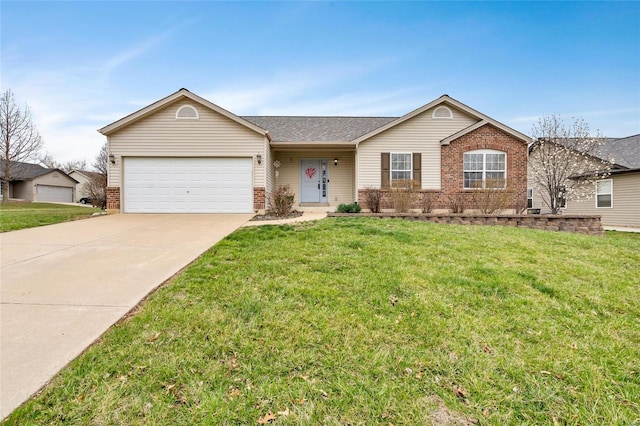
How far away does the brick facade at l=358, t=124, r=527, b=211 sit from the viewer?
12641 mm

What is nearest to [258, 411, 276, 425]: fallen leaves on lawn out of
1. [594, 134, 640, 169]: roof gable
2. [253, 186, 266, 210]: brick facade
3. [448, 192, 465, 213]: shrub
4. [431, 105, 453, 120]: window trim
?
[253, 186, 266, 210]: brick facade

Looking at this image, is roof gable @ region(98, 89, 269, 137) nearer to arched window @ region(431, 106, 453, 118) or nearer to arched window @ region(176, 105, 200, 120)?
arched window @ region(176, 105, 200, 120)

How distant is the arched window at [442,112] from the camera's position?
13266mm

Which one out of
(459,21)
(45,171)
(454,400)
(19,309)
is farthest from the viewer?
(45,171)

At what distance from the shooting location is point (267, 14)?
43.4ft

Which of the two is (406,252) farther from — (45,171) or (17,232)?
(45,171)

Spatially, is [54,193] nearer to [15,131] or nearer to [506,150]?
[15,131]

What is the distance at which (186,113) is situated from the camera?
11883 mm

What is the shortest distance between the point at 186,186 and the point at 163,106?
3.28 m

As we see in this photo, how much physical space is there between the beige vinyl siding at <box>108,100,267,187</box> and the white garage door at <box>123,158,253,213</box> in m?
0.32

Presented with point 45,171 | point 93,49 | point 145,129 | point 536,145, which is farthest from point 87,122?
point 536,145

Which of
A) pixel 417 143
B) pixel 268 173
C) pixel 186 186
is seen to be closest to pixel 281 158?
pixel 268 173

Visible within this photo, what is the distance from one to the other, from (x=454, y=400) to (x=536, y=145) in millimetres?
18946

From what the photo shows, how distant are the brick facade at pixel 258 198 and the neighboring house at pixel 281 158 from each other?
0.04 m
